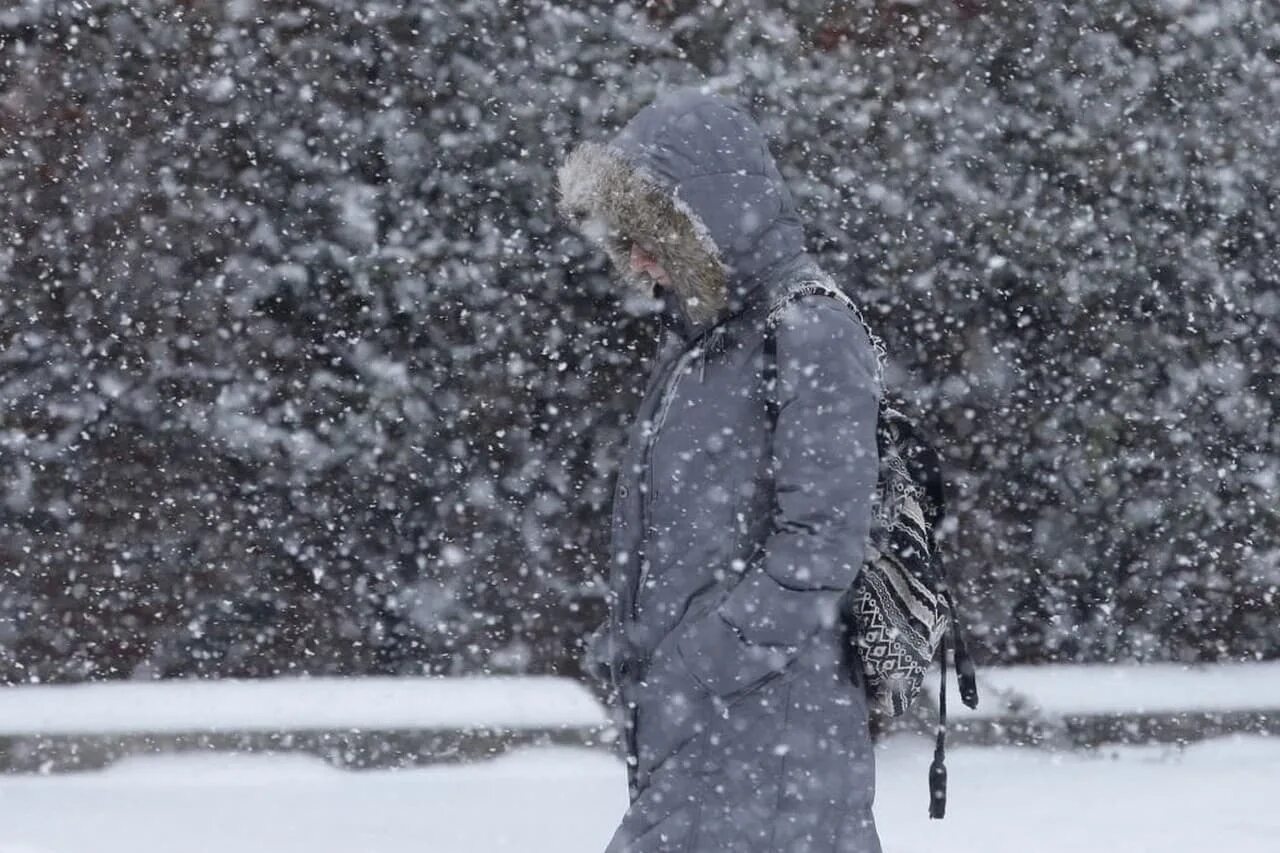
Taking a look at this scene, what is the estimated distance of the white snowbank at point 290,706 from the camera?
380 centimetres

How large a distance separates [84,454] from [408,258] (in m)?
1.19

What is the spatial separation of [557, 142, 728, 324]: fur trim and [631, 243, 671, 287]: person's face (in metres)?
0.03

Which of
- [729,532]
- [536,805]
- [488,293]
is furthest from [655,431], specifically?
[536,805]

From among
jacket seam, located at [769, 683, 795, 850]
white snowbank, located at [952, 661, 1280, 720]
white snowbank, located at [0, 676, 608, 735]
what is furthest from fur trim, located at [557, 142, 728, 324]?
Result: white snowbank, located at [952, 661, 1280, 720]

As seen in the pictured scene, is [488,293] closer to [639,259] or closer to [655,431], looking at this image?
[639,259]

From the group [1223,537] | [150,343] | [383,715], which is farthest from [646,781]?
[1223,537]

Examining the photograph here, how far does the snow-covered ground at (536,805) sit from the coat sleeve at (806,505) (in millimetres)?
1840

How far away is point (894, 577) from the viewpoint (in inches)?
80.1

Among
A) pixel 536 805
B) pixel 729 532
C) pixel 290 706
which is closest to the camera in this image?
pixel 729 532

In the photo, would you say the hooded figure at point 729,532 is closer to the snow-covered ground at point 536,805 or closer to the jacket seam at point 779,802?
the jacket seam at point 779,802

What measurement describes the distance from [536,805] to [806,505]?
2.21m

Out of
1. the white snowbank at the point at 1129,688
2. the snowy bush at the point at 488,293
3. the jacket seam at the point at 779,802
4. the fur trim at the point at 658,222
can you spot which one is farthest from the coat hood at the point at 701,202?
the white snowbank at the point at 1129,688

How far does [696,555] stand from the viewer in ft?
6.50

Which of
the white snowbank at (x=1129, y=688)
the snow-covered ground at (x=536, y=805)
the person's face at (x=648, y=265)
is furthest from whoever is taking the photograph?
the white snowbank at (x=1129, y=688)
